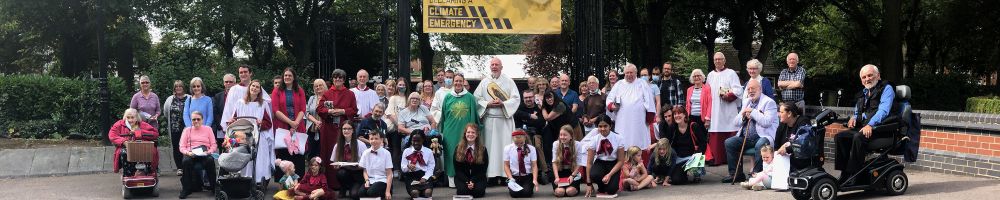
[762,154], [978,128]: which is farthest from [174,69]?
[978,128]

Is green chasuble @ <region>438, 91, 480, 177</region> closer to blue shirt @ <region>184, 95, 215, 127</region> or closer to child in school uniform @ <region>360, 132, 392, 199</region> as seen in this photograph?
child in school uniform @ <region>360, 132, 392, 199</region>

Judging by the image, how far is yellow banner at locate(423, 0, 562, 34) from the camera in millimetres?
13703

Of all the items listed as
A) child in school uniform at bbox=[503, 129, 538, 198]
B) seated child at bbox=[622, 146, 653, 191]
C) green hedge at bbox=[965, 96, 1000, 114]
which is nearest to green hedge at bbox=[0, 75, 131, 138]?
child in school uniform at bbox=[503, 129, 538, 198]

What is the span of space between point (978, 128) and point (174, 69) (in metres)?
13.4

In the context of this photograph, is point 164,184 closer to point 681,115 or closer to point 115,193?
point 115,193

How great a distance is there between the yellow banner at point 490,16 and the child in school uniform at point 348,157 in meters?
3.41

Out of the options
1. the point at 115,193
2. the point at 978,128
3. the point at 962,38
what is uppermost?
the point at 962,38

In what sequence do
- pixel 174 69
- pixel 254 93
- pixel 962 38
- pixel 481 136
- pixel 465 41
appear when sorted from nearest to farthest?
pixel 254 93 < pixel 481 136 < pixel 174 69 < pixel 962 38 < pixel 465 41

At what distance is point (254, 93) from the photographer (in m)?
10.5

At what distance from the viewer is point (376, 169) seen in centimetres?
1031

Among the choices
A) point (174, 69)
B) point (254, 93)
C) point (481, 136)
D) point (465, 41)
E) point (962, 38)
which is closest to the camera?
point (254, 93)

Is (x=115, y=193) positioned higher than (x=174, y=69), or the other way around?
(x=174, y=69)

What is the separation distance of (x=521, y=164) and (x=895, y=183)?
12.9 feet

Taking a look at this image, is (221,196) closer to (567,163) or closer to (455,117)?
(455,117)
